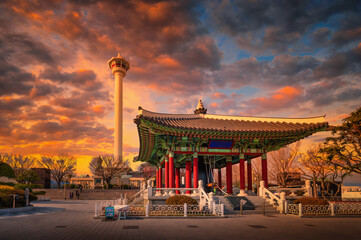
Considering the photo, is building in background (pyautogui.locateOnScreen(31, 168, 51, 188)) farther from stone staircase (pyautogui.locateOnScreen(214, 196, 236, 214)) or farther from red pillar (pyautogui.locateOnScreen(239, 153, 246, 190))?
stone staircase (pyautogui.locateOnScreen(214, 196, 236, 214))


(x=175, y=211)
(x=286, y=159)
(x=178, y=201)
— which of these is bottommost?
(x=175, y=211)

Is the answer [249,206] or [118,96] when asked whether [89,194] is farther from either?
[118,96]

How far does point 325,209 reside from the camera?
71.5ft

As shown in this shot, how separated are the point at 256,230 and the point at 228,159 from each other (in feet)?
54.6

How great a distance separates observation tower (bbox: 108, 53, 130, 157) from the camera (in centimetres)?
10039

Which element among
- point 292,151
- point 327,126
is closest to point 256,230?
point 327,126

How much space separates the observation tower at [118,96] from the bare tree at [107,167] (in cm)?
1312

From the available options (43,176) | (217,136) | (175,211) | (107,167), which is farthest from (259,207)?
(43,176)

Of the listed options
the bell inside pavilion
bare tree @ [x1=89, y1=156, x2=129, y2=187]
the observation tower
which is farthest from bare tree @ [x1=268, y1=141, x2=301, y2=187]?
the observation tower

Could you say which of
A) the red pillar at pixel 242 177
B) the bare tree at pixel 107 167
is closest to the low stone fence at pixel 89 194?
the bare tree at pixel 107 167

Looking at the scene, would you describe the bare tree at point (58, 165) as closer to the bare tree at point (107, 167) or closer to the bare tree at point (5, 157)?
the bare tree at point (107, 167)

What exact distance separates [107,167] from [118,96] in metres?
36.7

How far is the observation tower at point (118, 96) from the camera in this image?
10039 centimetres

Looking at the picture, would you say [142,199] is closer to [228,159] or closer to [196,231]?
[228,159]
